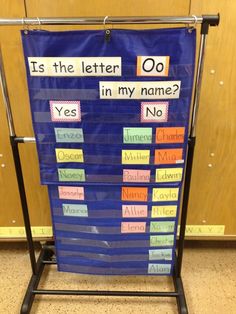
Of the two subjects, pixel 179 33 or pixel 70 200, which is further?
pixel 70 200

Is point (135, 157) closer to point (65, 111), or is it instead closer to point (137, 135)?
point (137, 135)

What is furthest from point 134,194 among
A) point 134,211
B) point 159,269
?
point 159,269

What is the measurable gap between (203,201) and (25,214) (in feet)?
2.85

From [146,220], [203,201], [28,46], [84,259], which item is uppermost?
[28,46]

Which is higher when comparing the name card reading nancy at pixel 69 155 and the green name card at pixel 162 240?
the name card reading nancy at pixel 69 155

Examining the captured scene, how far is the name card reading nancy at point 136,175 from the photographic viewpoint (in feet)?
3.86

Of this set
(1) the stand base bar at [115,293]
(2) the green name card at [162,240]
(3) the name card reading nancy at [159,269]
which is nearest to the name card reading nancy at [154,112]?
(2) the green name card at [162,240]

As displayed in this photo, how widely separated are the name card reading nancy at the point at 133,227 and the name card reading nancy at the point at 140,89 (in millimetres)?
545

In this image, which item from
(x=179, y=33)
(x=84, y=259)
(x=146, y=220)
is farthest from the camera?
(x=84, y=259)

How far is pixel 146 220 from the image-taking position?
129 cm

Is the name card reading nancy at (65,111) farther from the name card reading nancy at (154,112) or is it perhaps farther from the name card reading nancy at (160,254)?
the name card reading nancy at (160,254)

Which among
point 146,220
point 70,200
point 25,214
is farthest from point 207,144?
point 25,214

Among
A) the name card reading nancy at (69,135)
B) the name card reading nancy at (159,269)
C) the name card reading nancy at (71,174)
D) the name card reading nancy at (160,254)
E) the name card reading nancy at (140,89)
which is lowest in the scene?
the name card reading nancy at (159,269)

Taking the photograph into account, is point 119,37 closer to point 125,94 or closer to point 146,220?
point 125,94
